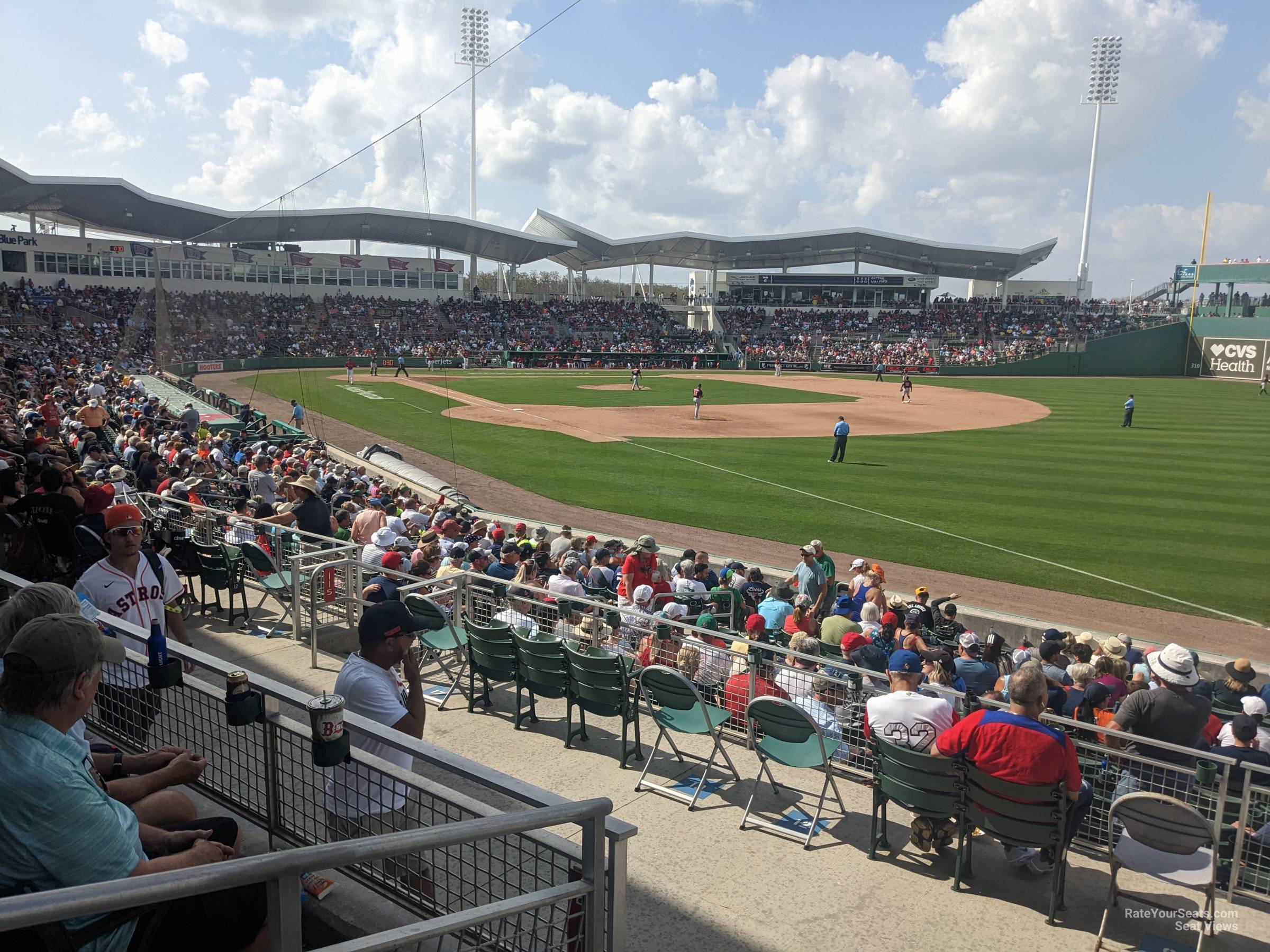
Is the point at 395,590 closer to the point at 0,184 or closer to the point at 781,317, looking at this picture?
the point at 0,184

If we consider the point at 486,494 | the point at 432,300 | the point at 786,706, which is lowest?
the point at 486,494

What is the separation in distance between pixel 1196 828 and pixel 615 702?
3.91m

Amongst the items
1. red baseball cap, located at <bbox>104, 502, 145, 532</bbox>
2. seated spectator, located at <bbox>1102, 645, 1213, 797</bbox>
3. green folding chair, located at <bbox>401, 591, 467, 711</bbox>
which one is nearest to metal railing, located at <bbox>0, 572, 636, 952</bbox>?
red baseball cap, located at <bbox>104, 502, 145, 532</bbox>

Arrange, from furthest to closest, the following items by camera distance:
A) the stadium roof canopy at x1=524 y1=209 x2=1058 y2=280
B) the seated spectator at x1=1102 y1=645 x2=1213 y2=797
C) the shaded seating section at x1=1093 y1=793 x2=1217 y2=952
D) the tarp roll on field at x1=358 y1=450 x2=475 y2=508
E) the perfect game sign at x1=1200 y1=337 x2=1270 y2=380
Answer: the stadium roof canopy at x1=524 y1=209 x2=1058 y2=280
the perfect game sign at x1=1200 y1=337 x2=1270 y2=380
the tarp roll on field at x1=358 y1=450 x2=475 y2=508
the seated spectator at x1=1102 y1=645 x2=1213 y2=797
the shaded seating section at x1=1093 y1=793 x2=1217 y2=952

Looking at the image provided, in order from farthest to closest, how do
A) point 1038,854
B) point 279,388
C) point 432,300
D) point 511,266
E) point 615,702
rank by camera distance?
point 511,266 < point 432,300 < point 279,388 < point 615,702 < point 1038,854

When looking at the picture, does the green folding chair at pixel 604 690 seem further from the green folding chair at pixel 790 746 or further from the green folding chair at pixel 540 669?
the green folding chair at pixel 790 746

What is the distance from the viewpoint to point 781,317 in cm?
8775

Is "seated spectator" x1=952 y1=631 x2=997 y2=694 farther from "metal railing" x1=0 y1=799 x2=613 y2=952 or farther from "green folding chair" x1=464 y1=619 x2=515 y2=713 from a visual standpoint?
"metal railing" x1=0 y1=799 x2=613 y2=952

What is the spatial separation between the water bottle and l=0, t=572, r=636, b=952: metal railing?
109 millimetres

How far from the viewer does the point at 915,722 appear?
5.78 m

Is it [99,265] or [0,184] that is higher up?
[0,184]

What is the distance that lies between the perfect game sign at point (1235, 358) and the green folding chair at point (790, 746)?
74.7 m

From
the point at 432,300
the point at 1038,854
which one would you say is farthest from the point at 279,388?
the point at 1038,854

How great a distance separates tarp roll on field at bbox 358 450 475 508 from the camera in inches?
803
